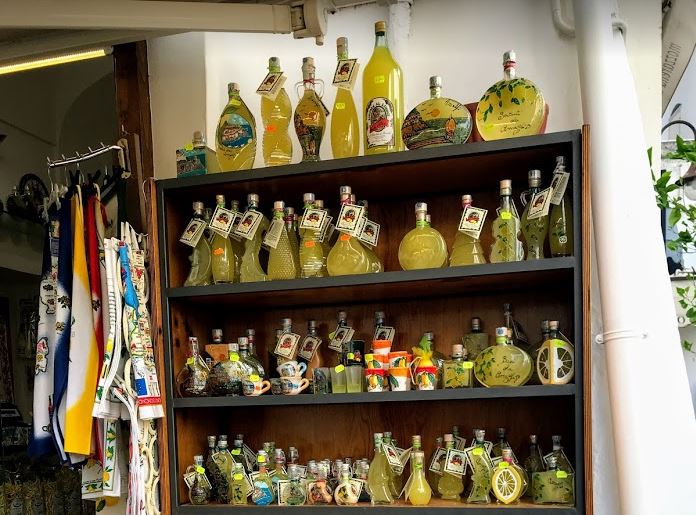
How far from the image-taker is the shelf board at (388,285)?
62.2 inches

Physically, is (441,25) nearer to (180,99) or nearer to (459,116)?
(459,116)

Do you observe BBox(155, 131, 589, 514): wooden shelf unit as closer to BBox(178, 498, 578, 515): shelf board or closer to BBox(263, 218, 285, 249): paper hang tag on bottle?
BBox(178, 498, 578, 515): shelf board

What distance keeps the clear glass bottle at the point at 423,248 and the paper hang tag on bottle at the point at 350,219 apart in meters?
0.14

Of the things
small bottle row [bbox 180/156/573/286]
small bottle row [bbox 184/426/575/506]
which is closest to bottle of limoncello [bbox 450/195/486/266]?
small bottle row [bbox 180/156/573/286]

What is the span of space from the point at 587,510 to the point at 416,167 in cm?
92

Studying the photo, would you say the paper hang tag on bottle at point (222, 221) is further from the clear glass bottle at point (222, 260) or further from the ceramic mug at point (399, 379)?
the ceramic mug at point (399, 379)

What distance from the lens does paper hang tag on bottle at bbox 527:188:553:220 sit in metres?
1.58

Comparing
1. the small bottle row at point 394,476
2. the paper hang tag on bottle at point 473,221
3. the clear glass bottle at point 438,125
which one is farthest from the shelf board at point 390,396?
the clear glass bottle at point 438,125

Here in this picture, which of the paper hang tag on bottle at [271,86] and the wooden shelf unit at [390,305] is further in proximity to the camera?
the paper hang tag on bottle at [271,86]

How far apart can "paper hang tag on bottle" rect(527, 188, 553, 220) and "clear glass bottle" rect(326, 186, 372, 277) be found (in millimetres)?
456

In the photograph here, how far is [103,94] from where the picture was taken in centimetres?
403

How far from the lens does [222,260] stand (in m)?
1.88

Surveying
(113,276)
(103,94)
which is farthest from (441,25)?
(103,94)

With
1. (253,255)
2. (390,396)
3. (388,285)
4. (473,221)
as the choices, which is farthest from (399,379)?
(253,255)
